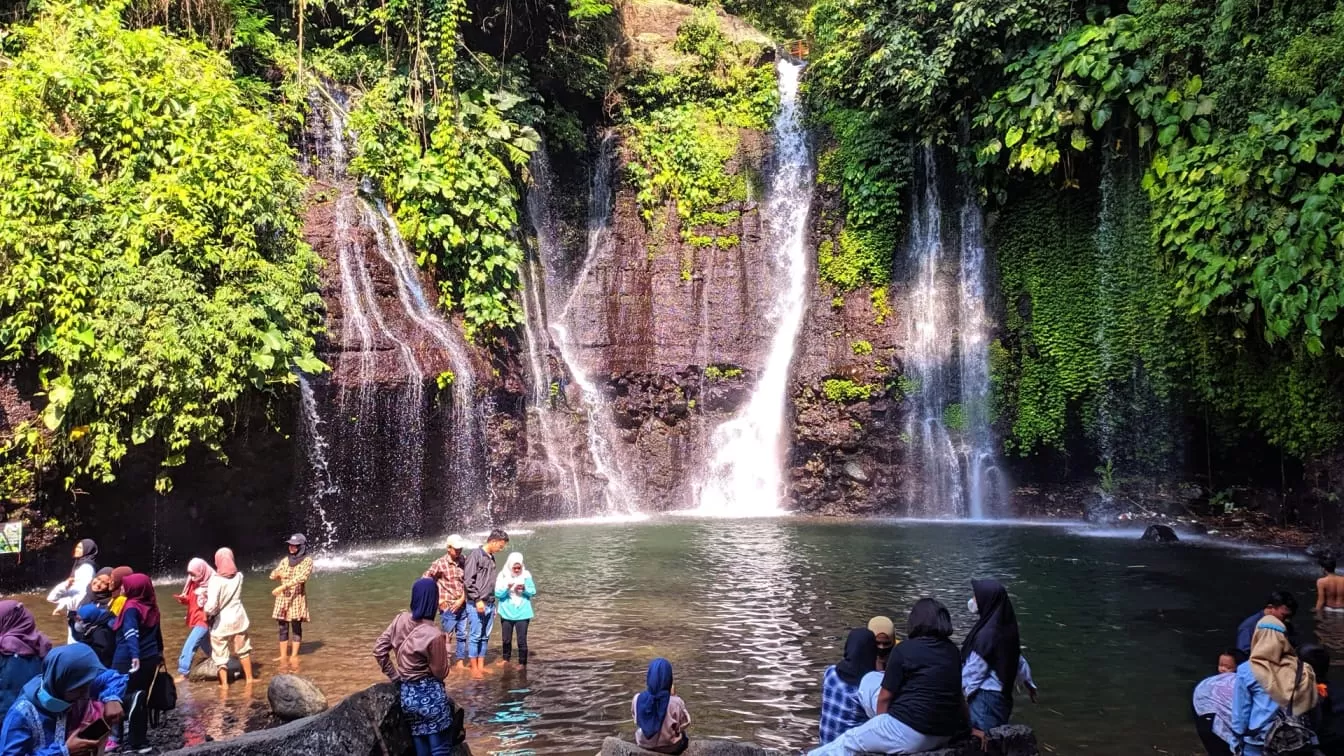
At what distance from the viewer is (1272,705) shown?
209 inches

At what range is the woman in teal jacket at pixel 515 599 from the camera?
8531 mm

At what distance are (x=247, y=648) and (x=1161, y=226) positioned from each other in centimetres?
1487

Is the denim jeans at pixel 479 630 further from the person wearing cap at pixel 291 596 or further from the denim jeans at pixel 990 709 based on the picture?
the denim jeans at pixel 990 709

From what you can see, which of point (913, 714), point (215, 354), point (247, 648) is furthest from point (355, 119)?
point (913, 714)

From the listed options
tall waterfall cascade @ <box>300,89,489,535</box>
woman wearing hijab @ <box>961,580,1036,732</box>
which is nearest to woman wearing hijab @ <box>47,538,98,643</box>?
tall waterfall cascade @ <box>300,89,489,535</box>

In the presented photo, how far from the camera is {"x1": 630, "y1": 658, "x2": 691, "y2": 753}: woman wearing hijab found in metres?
5.23

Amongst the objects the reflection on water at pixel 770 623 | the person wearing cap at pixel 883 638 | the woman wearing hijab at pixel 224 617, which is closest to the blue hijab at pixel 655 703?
the person wearing cap at pixel 883 638

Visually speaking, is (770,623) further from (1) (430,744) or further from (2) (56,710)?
(2) (56,710)

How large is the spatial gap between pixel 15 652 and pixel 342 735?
68.1 inches

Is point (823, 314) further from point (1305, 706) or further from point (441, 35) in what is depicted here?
point (1305, 706)

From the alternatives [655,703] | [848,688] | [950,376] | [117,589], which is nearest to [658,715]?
[655,703]

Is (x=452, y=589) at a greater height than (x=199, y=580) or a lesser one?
lesser

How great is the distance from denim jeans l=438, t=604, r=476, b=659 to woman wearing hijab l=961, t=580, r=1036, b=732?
485cm

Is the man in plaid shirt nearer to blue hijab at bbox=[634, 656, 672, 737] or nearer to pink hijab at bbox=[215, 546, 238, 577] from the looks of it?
pink hijab at bbox=[215, 546, 238, 577]
